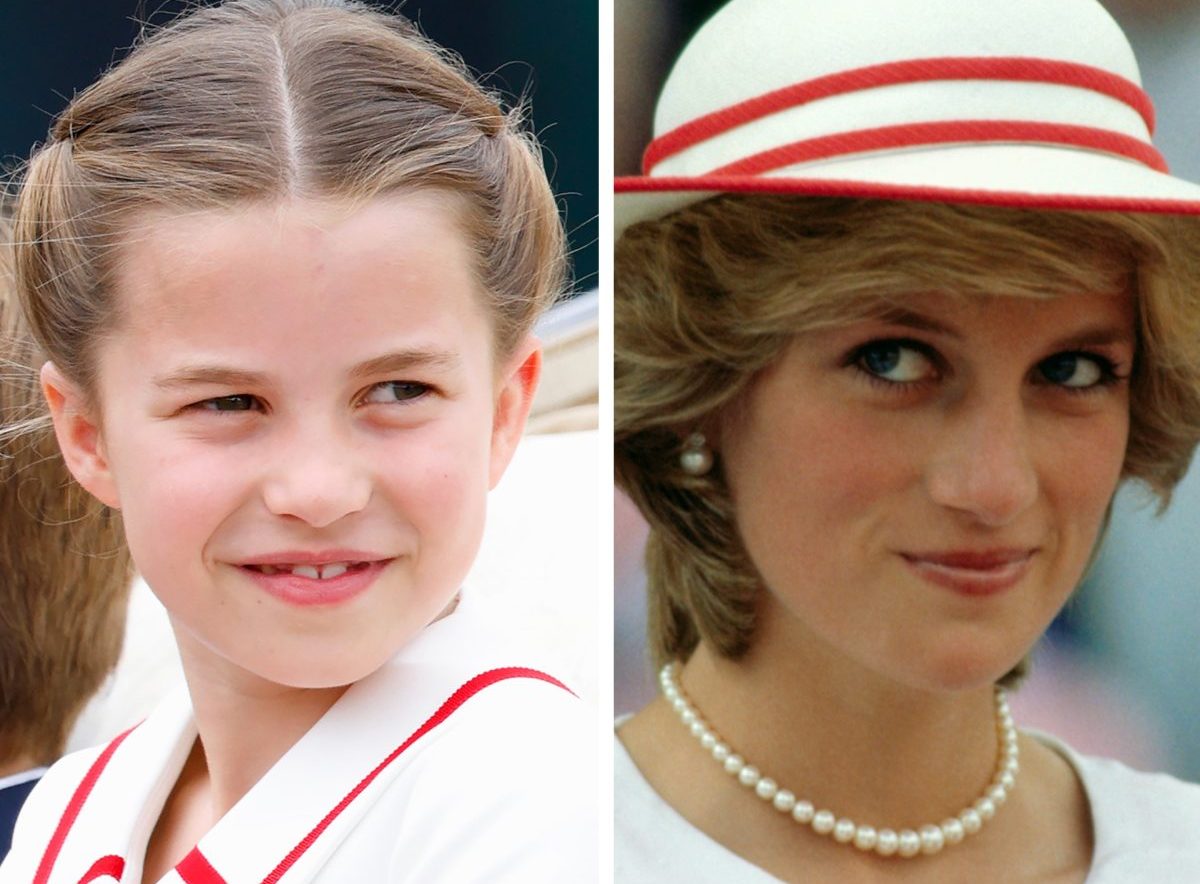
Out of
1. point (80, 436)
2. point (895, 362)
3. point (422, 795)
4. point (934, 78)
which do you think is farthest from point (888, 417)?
point (80, 436)

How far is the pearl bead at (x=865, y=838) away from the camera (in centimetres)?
115

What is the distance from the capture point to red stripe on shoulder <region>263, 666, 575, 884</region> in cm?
106

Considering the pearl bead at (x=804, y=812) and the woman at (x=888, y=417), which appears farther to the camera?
the pearl bead at (x=804, y=812)

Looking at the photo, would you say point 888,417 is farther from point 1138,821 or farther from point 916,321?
point 1138,821

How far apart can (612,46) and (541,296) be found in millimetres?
228

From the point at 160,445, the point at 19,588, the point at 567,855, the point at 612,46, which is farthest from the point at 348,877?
the point at 612,46

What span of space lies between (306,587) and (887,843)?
52 centimetres

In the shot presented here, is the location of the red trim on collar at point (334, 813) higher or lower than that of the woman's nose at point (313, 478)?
lower

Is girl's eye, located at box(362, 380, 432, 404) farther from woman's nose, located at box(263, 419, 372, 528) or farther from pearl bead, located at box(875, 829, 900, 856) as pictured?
pearl bead, located at box(875, 829, 900, 856)

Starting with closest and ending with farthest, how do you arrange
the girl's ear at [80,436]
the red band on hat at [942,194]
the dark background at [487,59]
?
the red band on hat at [942,194], the girl's ear at [80,436], the dark background at [487,59]

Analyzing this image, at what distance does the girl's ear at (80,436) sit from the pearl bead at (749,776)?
0.55 meters

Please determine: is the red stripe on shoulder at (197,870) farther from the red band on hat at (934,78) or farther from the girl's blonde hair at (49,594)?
the red band on hat at (934,78)

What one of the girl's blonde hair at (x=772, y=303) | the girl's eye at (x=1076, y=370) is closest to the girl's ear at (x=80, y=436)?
the girl's blonde hair at (x=772, y=303)

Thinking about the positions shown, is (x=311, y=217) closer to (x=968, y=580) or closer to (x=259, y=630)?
(x=259, y=630)
